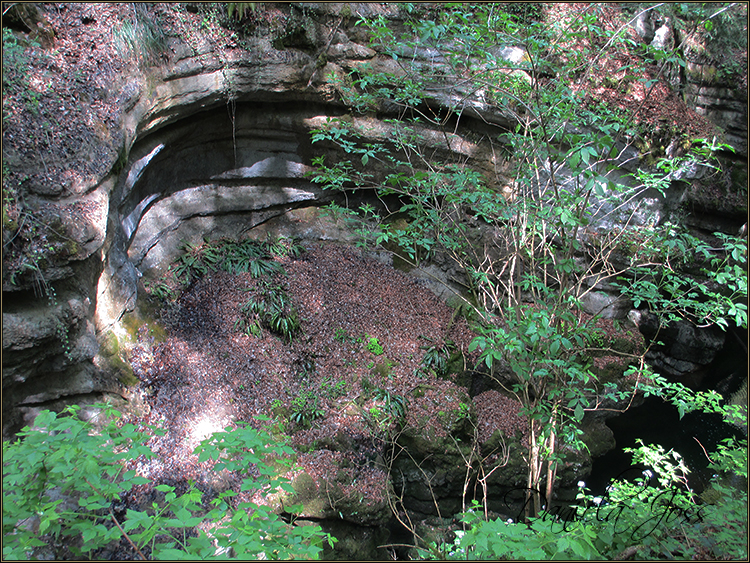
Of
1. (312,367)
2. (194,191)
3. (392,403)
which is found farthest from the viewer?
(194,191)

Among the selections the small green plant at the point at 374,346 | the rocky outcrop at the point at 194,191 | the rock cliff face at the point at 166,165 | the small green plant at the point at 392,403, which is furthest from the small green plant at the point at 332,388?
the rock cliff face at the point at 166,165

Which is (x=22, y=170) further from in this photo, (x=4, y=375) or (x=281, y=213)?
(x=281, y=213)

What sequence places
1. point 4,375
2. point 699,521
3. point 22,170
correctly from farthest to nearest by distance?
point 22,170 → point 4,375 → point 699,521

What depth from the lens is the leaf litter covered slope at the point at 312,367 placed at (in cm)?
457

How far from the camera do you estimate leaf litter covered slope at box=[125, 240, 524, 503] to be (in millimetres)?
4566

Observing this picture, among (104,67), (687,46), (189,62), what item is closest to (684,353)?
(687,46)

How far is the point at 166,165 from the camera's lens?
233 inches

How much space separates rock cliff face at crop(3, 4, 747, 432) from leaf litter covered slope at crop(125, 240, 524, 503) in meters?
0.71

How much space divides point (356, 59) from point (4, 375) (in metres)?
6.08

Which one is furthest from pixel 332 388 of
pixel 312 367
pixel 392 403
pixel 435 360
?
pixel 435 360

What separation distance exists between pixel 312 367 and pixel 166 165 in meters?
3.59

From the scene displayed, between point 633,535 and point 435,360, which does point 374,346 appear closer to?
point 435,360

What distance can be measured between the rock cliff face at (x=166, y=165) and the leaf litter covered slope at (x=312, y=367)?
0.71 meters

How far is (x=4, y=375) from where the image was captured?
329 cm
